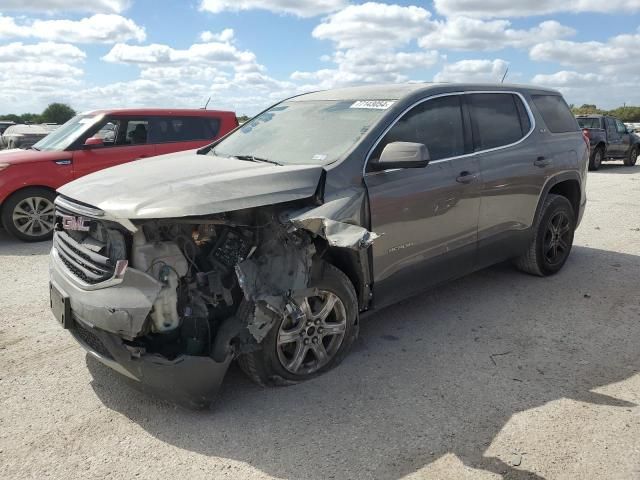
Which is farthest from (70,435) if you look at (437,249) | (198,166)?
(437,249)

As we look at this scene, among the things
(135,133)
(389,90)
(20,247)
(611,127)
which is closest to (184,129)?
(135,133)

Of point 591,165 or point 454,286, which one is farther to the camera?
point 591,165

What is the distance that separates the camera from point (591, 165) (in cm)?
1717

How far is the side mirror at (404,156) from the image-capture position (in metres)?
3.47

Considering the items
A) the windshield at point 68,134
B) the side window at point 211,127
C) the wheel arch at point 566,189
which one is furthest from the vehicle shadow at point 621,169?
the windshield at point 68,134

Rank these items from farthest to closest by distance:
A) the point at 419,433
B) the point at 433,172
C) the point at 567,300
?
the point at 567,300 → the point at 433,172 → the point at 419,433

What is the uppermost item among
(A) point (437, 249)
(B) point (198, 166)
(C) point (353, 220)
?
(B) point (198, 166)

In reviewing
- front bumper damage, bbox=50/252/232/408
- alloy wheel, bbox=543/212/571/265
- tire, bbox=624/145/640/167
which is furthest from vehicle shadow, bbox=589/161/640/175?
front bumper damage, bbox=50/252/232/408

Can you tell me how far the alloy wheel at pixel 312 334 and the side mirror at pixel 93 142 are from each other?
5744mm

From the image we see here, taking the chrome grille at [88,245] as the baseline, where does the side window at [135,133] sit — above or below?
above

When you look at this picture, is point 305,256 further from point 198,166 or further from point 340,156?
point 198,166

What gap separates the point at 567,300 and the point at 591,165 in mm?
14201

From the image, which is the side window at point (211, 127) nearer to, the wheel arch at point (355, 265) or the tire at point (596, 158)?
the wheel arch at point (355, 265)

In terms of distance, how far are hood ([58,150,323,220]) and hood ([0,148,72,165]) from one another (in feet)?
14.3
